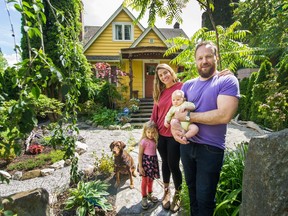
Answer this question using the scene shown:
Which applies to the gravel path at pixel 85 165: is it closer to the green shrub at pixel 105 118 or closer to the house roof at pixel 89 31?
the green shrub at pixel 105 118

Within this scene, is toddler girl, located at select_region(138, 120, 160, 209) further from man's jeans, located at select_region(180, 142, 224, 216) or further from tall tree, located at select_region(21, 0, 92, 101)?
tall tree, located at select_region(21, 0, 92, 101)

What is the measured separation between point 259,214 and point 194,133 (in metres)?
0.76

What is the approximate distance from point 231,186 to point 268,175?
1319 mm

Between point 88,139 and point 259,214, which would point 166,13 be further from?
point 88,139

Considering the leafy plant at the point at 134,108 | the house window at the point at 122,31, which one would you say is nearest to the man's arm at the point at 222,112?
the leafy plant at the point at 134,108

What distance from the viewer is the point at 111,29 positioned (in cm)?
1562

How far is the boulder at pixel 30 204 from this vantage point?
2070 mm

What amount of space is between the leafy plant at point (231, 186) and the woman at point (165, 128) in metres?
0.55

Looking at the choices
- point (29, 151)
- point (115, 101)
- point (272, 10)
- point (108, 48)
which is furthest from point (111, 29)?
point (272, 10)

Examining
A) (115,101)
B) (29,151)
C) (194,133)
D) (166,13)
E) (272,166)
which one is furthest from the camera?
(115,101)

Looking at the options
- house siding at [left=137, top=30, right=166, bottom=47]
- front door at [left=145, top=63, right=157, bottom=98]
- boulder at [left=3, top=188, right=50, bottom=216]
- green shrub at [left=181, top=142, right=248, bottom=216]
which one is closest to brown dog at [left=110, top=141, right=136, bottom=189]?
green shrub at [left=181, top=142, right=248, bottom=216]

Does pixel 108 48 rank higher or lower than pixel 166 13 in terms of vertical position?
higher

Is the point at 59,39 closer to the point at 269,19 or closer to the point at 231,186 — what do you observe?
the point at 231,186

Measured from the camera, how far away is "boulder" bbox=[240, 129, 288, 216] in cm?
141
